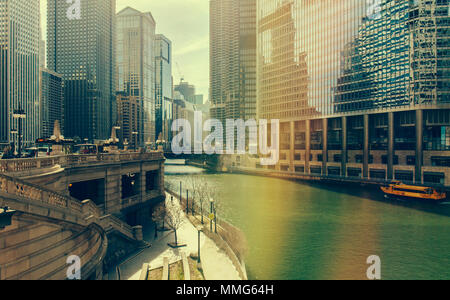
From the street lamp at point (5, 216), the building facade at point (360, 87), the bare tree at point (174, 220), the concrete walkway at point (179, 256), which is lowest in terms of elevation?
the concrete walkway at point (179, 256)

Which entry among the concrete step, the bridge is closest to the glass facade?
the bridge

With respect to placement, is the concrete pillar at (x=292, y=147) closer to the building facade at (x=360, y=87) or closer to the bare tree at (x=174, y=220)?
the building facade at (x=360, y=87)

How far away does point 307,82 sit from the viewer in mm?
111688

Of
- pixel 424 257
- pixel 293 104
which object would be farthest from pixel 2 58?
pixel 424 257

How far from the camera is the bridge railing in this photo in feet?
50.3

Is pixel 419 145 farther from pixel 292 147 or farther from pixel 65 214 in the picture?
pixel 65 214

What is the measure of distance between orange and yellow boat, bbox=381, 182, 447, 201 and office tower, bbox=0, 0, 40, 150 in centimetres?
18271

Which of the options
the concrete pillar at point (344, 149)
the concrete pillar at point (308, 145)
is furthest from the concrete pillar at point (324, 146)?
the concrete pillar at point (344, 149)

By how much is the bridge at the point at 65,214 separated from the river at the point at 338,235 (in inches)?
504

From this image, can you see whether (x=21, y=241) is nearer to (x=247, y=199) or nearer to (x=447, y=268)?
(x=447, y=268)

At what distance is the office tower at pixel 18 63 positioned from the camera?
169 meters

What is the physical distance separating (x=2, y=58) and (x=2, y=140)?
49.8 meters

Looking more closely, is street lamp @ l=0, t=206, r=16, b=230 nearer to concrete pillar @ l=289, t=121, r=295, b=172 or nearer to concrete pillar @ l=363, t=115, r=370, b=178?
concrete pillar @ l=363, t=115, r=370, b=178

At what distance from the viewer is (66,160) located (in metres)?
23.0
